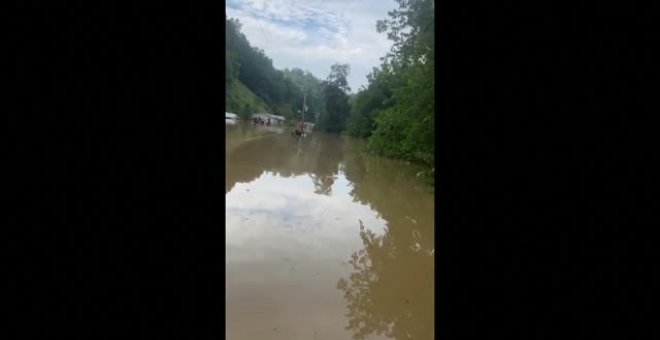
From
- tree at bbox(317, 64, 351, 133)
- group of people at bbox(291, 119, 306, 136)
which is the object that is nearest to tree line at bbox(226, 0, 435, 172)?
tree at bbox(317, 64, 351, 133)

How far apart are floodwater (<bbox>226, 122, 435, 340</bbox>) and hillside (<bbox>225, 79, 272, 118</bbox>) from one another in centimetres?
1964

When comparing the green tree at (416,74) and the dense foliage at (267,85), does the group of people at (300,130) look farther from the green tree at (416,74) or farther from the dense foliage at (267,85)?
the green tree at (416,74)

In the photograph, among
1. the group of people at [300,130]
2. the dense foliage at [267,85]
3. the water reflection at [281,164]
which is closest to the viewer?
the water reflection at [281,164]

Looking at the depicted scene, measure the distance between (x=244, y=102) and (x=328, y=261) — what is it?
26984 millimetres

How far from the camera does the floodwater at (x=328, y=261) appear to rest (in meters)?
3.25

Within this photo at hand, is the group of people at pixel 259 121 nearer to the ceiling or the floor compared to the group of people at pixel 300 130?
nearer to the ceiling

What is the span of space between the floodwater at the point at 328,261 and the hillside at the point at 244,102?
19.6 m

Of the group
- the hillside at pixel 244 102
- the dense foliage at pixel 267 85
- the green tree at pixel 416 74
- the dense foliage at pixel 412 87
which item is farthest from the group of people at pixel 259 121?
the green tree at pixel 416 74
